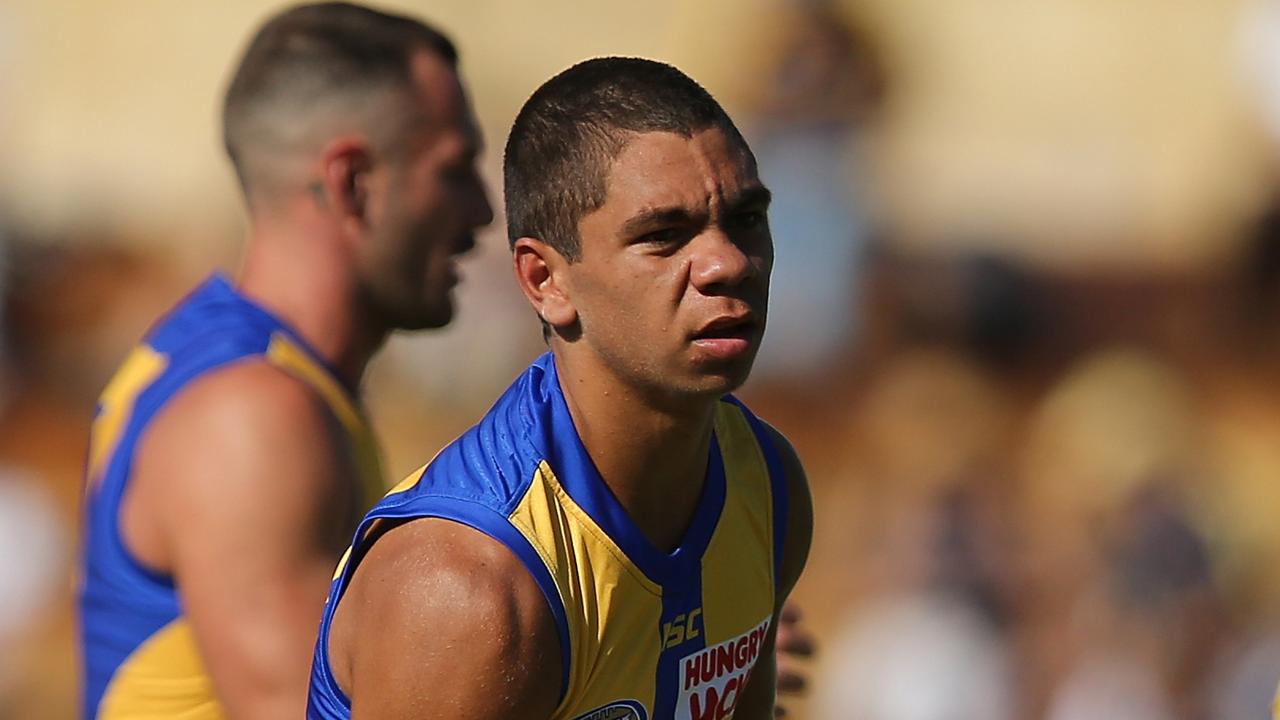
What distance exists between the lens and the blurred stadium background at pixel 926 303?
10.6 meters

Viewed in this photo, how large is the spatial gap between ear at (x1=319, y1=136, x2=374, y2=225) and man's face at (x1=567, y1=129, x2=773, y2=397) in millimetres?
1558

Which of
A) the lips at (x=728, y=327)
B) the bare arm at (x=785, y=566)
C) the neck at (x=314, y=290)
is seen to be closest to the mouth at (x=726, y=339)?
the lips at (x=728, y=327)

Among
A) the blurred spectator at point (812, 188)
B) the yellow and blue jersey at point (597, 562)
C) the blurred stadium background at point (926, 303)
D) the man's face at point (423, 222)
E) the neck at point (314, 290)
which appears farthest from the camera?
the blurred spectator at point (812, 188)

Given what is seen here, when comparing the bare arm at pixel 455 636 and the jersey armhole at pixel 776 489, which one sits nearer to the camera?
the bare arm at pixel 455 636

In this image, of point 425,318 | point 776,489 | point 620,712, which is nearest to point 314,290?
point 425,318

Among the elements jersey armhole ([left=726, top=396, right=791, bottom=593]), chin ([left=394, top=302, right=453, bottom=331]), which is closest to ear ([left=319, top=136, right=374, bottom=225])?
chin ([left=394, top=302, right=453, bottom=331])

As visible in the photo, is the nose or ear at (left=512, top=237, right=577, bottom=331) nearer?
the nose

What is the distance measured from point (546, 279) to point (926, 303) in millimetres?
11228

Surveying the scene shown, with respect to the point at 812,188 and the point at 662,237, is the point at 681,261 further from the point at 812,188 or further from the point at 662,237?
the point at 812,188

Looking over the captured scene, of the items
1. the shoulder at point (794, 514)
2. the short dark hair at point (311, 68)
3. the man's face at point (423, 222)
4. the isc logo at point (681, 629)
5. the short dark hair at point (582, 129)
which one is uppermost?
the short dark hair at point (311, 68)

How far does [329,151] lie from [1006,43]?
1398 centimetres

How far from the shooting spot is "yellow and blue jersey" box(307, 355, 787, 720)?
A: 302 centimetres

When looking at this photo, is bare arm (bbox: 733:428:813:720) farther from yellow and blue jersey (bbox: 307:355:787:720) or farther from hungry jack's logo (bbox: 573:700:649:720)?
hungry jack's logo (bbox: 573:700:649:720)

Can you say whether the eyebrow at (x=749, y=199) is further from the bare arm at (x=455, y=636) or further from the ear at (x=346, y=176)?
the ear at (x=346, y=176)
